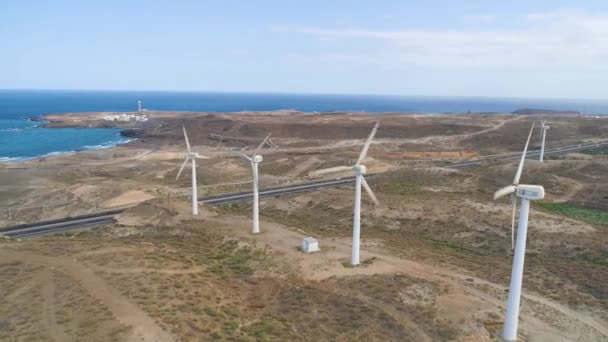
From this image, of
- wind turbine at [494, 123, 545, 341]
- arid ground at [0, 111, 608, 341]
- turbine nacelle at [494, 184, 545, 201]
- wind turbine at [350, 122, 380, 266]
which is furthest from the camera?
wind turbine at [350, 122, 380, 266]

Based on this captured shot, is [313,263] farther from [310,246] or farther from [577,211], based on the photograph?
[577,211]

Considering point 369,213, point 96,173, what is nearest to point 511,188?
point 369,213

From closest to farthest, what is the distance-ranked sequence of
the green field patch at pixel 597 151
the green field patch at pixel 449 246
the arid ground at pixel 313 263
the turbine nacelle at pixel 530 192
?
the turbine nacelle at pixel 530 192, the arid ground at pixel 313 263, the green field patch at pixel 449 246, the green field patch at pixel 597 151

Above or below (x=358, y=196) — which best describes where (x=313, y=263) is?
below

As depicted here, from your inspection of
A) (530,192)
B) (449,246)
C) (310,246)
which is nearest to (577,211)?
(449,246)

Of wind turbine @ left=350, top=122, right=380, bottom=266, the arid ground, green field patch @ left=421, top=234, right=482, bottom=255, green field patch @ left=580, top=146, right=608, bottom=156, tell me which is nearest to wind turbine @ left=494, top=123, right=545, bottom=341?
the arid ground

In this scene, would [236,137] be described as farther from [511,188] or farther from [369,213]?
[511,188]

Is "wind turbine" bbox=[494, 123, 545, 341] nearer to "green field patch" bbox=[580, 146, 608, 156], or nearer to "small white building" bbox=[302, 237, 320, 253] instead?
"small white building" bbox=[302, 237, 320, 253]

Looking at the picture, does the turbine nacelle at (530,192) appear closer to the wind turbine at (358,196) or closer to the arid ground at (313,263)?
the arid ground at (313,263)

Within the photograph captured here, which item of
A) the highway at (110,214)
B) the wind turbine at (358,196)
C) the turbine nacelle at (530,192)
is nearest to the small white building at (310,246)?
the wind turbine at (358,196)

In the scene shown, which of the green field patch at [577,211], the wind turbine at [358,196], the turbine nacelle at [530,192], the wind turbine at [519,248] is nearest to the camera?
the turbine nacelle at [530,192]
